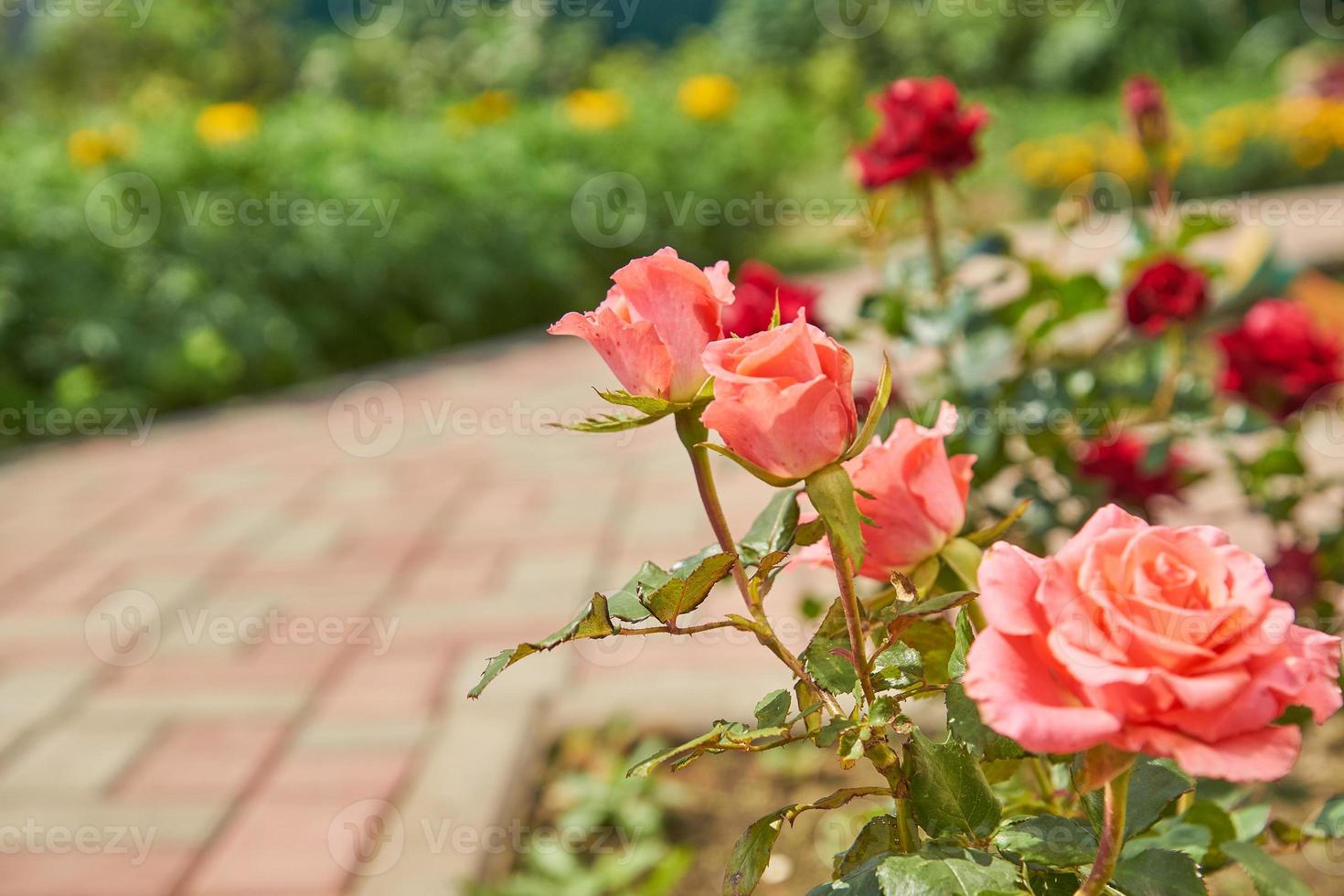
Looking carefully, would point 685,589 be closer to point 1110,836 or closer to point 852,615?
point 852,615

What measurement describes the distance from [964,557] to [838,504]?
112mm

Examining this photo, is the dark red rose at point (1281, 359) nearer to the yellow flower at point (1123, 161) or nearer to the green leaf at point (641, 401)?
the green leaf at point (641, 401)

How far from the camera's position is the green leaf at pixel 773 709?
20.8 inches

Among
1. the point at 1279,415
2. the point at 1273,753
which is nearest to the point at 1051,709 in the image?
the point at 1273,753

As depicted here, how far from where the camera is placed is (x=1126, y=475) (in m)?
1.25

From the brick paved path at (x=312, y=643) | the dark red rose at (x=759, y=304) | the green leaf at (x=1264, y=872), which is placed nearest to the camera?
the green leaf at (x=1264, y=872)

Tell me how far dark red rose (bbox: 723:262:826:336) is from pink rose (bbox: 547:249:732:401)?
0.49m

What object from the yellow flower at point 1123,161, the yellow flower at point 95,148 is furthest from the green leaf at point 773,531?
the yellow flower at point 1123,161

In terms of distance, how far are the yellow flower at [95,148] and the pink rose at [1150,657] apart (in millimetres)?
4648

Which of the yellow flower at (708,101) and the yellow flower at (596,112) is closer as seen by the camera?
the yellow flower at (596,112)

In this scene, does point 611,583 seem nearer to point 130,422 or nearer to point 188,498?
point 188,498

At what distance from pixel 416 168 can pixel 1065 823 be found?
190 inches

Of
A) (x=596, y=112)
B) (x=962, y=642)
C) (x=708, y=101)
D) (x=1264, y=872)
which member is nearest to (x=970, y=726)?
(x=962, y=642)

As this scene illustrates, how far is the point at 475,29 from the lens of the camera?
10570 millimetres
